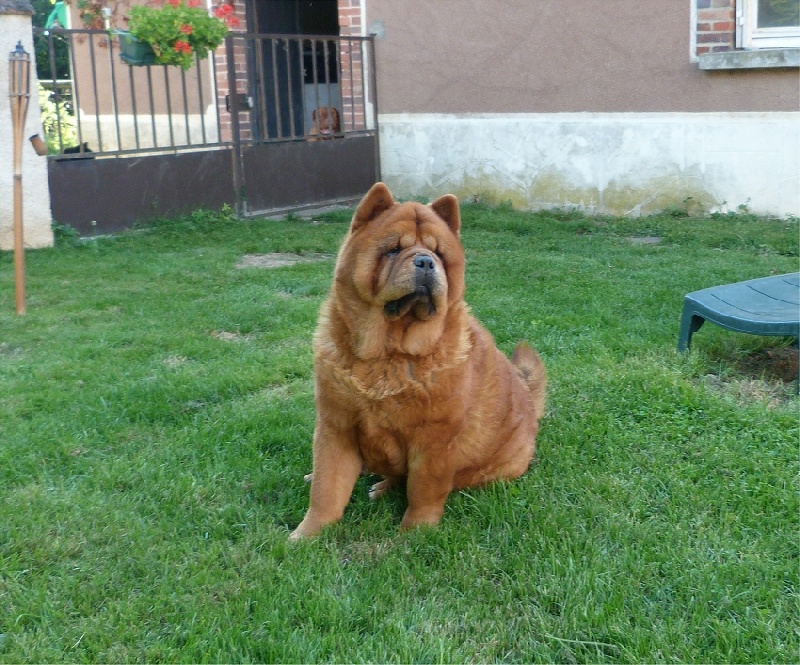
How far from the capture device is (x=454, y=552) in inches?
119

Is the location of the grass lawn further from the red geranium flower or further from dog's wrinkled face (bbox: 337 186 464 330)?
the red geranium flower

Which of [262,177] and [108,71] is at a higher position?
[108,71]

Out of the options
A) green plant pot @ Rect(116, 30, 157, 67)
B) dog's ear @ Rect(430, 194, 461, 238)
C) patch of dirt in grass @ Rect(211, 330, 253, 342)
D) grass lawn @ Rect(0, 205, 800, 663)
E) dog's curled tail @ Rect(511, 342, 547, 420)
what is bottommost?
grass lawn @ Rect(0, 205, 800, 663)

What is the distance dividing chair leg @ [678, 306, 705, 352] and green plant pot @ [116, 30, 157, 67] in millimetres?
6326

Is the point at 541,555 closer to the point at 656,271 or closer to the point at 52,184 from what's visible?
the point at 656,271

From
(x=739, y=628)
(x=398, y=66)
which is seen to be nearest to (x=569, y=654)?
(x=739, y=628)

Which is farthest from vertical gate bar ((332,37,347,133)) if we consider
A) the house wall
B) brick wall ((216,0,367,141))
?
the house wall

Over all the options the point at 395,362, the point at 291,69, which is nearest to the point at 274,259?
the point at 395,362

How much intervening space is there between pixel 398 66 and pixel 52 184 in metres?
4.74

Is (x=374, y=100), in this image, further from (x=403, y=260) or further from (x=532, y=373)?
(x=403, y=260)

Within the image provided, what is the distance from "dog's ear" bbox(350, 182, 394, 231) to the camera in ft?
10.1

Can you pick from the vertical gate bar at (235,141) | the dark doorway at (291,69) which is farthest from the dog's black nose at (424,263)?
the dark doorway at (291,69)

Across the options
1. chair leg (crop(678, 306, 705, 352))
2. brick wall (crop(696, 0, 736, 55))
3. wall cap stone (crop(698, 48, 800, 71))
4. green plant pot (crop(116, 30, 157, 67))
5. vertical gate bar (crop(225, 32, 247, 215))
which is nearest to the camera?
chair leg (crop(678, 306, 705, 352))

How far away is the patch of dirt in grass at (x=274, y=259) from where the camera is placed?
7.97m
